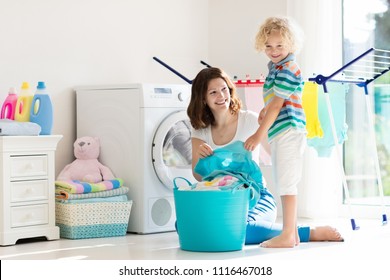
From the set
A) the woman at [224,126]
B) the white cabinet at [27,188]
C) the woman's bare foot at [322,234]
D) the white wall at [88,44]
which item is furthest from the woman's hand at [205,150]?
the white wall at [88,44]

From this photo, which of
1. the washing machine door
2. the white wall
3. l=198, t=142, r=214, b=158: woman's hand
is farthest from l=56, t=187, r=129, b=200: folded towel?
l=198, t=142, r=214, b=158: woman's hand

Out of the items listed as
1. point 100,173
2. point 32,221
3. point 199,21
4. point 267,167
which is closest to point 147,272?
point 32,221

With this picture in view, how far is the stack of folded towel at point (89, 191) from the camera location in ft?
13.6

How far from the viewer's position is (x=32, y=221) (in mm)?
4020

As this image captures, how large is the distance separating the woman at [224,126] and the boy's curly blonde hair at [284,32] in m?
0.26

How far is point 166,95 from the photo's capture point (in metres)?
4.39

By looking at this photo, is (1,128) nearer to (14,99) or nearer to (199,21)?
(14,99)

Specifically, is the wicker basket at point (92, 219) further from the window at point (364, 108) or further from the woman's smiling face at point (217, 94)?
the window at point (364, 108)

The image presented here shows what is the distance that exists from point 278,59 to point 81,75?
4.68 feet

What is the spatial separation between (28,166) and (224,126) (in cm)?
100

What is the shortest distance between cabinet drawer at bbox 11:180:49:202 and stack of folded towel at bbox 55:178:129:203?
108 millimetres

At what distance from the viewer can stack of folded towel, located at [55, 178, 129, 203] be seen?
4137 mm

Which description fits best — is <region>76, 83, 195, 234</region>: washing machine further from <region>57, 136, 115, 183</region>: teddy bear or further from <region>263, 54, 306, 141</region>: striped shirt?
<region>263, 54, 306, 141</region>: striped shirt

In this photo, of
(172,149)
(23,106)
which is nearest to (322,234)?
(172,149)
